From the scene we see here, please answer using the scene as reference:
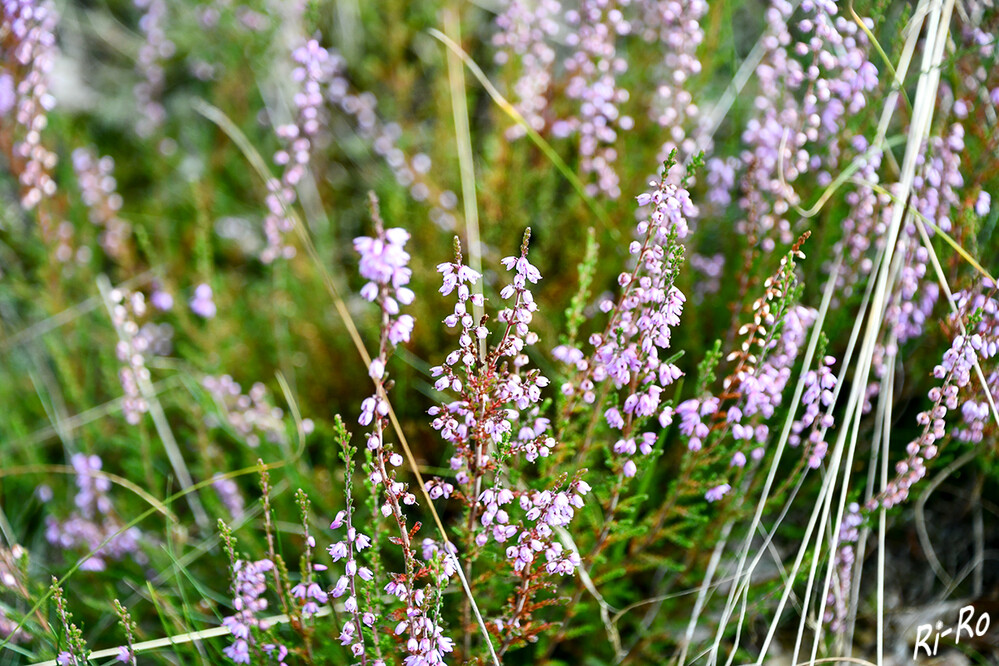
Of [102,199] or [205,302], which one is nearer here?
[205,302]

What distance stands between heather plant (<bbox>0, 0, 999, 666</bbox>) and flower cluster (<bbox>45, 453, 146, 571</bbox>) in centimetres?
2

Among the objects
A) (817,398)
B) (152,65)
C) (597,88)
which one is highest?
(152,65)

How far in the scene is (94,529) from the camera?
2895mm

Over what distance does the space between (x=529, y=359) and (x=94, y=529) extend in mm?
1748

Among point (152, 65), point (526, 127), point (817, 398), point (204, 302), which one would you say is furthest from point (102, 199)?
point (817, 398)

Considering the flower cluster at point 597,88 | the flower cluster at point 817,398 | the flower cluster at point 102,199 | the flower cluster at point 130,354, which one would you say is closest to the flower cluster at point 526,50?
the flower cluster at point 597,88

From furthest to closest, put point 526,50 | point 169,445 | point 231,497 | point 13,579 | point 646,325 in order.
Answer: point 526,50
point 169,445
point 231,497
point 13,579
point 646,325

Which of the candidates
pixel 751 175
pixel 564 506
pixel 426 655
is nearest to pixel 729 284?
pixel 751 175

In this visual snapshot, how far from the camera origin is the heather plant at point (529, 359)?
1.92m

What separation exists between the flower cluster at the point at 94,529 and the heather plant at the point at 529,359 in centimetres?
2

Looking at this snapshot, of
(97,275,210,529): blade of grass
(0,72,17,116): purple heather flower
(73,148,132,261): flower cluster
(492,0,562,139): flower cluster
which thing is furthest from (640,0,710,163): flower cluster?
(0,72,17,116): purple heather flower

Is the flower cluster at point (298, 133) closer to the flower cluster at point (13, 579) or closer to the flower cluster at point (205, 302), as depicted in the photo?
the flower cluster at point (205, 302)

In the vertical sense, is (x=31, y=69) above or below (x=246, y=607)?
above

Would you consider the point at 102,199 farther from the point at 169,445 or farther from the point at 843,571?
the point at 843,571
